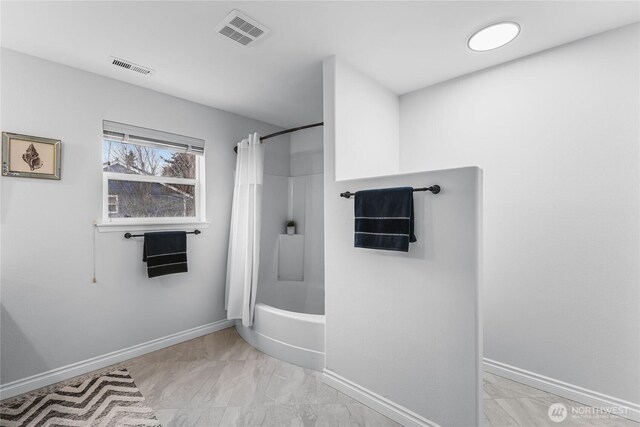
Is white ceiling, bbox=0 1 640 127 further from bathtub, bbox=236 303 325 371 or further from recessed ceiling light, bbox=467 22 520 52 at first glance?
bathtub, bbox=236 303 325 371

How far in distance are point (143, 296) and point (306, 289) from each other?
159 centimetres

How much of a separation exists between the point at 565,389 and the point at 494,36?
2317mm

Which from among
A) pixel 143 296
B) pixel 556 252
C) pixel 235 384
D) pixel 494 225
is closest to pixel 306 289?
pixel 235 384

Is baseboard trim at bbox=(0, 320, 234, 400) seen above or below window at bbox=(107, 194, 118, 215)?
below

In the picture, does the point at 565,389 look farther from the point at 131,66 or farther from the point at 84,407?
the point at 131,66

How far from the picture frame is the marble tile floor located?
5.26 ft

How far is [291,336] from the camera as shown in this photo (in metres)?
2.36

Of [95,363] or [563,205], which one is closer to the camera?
[563,205]

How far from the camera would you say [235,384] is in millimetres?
2076

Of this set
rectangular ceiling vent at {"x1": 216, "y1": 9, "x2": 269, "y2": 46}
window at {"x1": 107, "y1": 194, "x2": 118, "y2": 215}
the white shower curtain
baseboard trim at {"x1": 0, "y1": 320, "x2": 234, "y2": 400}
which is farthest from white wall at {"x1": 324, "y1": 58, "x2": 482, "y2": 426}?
window at {"x1": 107, "y1": 194, "x2": 118, "y2": 215}

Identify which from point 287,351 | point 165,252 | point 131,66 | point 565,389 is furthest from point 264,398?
point 131,66

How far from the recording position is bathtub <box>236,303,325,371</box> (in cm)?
225

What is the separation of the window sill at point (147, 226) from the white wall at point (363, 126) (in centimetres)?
163

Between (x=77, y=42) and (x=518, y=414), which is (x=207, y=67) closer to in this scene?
(x=77, y=42)
